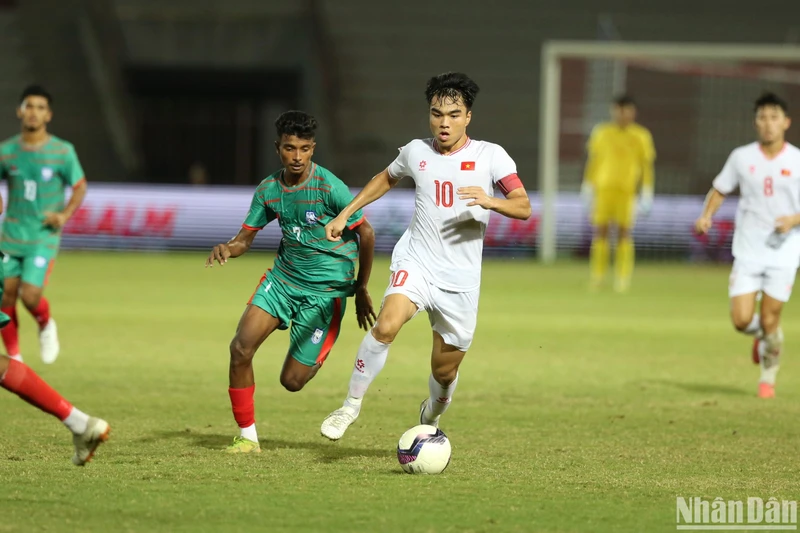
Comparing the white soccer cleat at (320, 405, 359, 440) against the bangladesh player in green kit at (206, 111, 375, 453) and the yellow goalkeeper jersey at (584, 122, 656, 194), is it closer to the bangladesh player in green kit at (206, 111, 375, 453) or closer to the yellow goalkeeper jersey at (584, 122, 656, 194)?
the bangladesh player in green kit at (206, 111, 375, 453)

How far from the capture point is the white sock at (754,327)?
9336mm

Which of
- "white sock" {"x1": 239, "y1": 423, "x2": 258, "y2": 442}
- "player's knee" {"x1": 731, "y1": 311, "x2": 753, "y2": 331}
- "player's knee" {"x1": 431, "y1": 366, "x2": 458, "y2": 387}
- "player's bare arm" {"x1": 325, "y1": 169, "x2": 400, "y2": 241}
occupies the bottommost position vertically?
"player's knee" {"x1": 731, "y1": 311, "x2": 753, "y2": 331}

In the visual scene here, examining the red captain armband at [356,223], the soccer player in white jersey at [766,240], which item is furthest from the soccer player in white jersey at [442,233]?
the soccer player in white jersey at [766,240]

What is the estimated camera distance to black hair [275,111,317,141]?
21.7 ft

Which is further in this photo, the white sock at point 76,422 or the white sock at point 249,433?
the white sock at point 249,433

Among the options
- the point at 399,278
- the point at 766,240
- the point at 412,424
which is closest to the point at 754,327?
the point at 766,240

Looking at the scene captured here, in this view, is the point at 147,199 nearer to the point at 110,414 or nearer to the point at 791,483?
the point at 110,414

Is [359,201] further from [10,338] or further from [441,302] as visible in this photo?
[10,338]

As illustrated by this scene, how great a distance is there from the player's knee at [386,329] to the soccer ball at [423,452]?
1.76 feet

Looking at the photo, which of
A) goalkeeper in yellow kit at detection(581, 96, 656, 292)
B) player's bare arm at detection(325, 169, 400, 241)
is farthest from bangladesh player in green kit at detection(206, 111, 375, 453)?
goalkeeper in yellow kit at detection(581, 96, 656, 292)

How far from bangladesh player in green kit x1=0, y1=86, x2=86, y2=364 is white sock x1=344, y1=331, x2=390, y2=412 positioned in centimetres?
427

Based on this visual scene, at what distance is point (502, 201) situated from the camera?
242 inches

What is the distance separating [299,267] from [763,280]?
4.09m

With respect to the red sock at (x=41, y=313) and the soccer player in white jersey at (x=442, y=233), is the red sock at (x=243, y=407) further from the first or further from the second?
the red sock at (x=41, y=313)
